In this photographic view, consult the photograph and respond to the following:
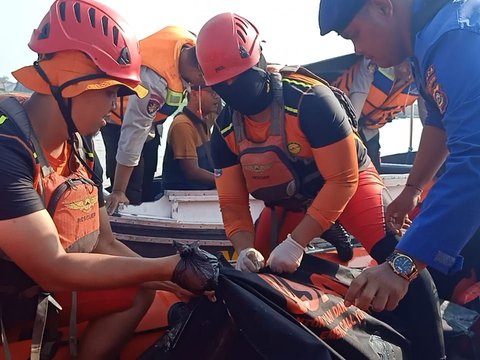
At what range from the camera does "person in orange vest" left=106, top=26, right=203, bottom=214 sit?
4453 millimetres

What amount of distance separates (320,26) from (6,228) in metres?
1.35

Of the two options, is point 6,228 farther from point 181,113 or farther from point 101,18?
point 181,113

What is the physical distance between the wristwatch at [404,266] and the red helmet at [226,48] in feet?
4.10

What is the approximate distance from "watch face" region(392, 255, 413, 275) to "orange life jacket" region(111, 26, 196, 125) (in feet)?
10.1

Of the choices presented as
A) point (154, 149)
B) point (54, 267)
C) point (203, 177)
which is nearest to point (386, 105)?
point (203, 177)

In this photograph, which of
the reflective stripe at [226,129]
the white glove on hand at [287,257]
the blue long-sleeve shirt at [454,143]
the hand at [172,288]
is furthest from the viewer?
the reflective stripe at [226,129]

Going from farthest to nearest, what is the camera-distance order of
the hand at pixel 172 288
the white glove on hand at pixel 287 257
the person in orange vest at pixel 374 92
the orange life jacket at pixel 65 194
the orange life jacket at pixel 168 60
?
the person in orange vest at pixel 374 92 → the orange life jacket at pixel 168 60 → the white glove on hand at pixel 287 257 → the hand at pixel 172 288 → the orange life jacket at pixel 65 194

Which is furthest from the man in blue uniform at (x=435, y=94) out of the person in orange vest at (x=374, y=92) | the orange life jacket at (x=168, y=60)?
the person in orange vest at (x=374, y=92)

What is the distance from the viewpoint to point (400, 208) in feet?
9.12

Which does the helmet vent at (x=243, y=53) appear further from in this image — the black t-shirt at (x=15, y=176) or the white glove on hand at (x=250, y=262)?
the black t-shirt at (x=15, y=176)

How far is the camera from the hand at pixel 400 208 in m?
2.77

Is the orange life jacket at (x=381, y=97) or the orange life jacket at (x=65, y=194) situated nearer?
the orange life jacket at (x=65, y=194)

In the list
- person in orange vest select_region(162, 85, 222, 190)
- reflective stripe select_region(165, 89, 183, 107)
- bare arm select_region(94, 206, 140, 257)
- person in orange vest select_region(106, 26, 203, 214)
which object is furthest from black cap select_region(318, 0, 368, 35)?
person in orange vest select_region(162, 85, 222, 190)

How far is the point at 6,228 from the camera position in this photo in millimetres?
1820
